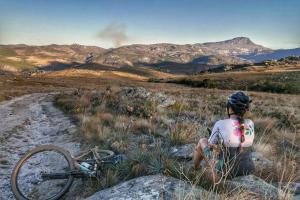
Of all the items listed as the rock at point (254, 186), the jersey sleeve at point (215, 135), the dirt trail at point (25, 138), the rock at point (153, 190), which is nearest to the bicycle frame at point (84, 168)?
the dirt trail at point (25, 138)

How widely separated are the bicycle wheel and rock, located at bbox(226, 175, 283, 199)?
124 inches

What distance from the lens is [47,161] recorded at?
8.00 metres

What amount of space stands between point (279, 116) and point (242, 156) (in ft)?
40.8

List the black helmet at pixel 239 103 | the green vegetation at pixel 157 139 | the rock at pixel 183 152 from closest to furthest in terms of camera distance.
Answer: the black helmet at pixel 239 103
the green vegetation at pixel 157 139
the rock at pixel 183 152

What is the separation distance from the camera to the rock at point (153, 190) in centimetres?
494

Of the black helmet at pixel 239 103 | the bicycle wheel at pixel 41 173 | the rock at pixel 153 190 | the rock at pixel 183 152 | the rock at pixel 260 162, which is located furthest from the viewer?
the rock at pixel 183 152

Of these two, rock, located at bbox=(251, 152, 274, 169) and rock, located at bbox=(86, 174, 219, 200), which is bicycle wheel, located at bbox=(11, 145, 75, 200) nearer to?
rock, located at bbox=(86, 174, 219, 200)

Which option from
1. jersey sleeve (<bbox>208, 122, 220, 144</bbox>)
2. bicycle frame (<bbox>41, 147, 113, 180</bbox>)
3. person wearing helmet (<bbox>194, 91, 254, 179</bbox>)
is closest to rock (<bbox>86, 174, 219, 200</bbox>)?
person wearing helmet (<bbox>194, 91, 254, 179</bbox>)

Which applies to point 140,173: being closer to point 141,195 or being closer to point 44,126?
point 141,195

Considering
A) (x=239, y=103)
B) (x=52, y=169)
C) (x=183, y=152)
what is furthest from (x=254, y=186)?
(x=52, y=169)

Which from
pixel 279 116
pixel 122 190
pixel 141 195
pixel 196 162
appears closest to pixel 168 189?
pixel 141 195

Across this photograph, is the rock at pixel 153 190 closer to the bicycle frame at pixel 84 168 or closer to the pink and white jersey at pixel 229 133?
the pink and white jersey at pixel 229 133

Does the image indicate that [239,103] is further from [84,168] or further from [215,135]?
[84,168]

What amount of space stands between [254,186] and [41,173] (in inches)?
172
